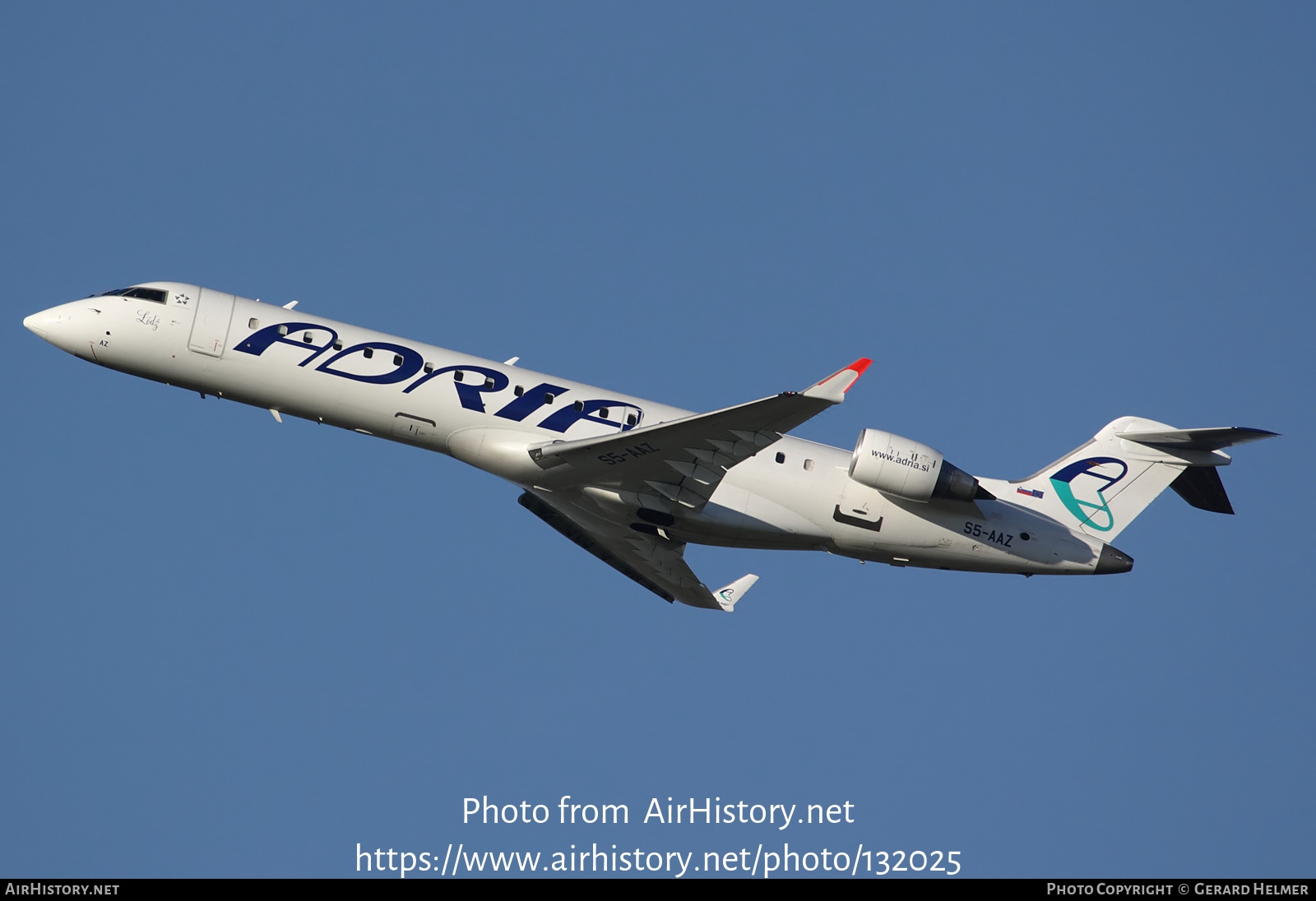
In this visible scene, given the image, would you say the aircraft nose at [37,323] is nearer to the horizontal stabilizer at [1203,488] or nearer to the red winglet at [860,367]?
the red winglet at [860,367]

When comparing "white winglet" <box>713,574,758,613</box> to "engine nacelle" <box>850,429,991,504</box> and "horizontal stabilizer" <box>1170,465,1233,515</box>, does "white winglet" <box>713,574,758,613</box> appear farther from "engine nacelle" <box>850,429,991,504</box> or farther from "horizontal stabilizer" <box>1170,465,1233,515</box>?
"horizontal stabilizer" <box>1170,465,1233,515</box>

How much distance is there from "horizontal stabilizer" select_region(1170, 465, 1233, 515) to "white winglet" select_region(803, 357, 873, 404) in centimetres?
938

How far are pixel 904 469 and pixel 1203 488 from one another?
6.80m

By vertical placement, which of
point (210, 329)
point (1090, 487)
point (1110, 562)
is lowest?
point (1110, 562)

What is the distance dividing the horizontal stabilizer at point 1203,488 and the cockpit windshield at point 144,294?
66.0 feet

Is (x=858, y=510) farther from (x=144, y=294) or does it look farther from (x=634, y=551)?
(x=144, y=294)

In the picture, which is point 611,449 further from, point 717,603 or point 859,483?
point 717,603

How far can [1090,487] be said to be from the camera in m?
26.0

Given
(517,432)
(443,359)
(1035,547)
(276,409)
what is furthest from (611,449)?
(1035,547)

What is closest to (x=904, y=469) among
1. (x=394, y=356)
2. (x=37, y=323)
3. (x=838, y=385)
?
(x=838, y=385)

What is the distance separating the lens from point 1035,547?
82.3 ft

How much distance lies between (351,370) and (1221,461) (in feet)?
55.7

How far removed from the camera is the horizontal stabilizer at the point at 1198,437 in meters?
23.8

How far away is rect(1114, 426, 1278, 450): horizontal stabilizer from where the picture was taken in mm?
23828
